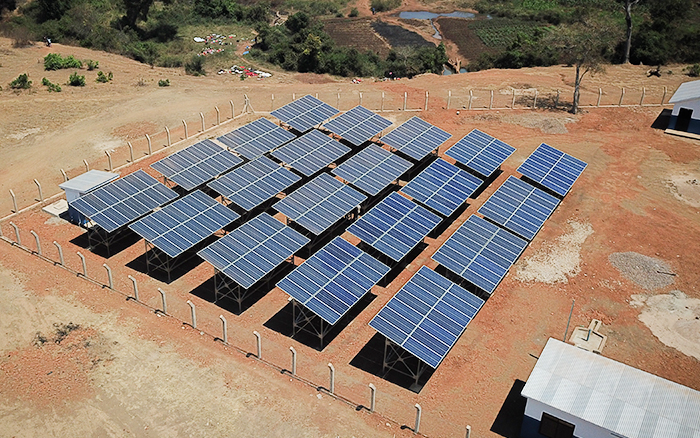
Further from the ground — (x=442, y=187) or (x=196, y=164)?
(x=196, y=164)

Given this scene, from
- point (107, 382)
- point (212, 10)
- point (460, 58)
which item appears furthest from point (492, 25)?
point (107, 382)

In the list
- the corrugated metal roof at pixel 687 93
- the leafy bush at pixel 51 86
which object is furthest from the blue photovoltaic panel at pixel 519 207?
the leafy bush at pixel 51 86

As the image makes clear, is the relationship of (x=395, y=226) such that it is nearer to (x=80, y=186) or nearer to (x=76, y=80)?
(x=80, y=186)

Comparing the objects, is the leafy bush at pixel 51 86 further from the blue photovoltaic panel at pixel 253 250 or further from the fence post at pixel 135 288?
the blue photovoltaic panel at pixel 253 250

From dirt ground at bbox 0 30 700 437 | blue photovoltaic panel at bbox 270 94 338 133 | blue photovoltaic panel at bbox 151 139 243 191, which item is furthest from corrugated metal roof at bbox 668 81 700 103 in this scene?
blue photovoltaic panel at bbox 151 139 243 191

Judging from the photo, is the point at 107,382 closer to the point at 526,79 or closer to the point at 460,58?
the point at 526,79

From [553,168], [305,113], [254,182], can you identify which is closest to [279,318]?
[254,182]

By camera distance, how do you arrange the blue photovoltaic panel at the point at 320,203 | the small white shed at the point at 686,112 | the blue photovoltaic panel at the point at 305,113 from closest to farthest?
the blue photovoltaic panel at the point at 320,203, the blue photovoltaic panel at the point at 305,113, the small white shed at the point at 686,112
